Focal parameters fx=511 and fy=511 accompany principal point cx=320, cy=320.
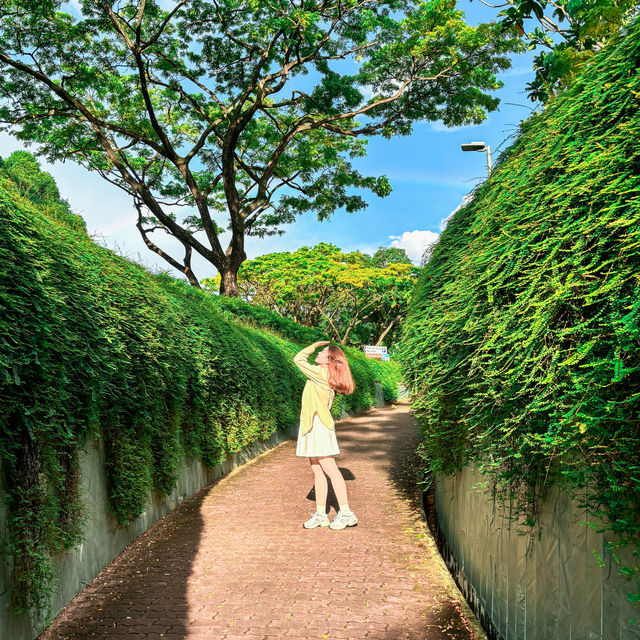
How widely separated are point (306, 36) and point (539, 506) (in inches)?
629

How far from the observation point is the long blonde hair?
21.4 feet

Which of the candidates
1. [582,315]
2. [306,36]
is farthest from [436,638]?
[306,36]

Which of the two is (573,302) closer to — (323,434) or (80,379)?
(80,379)

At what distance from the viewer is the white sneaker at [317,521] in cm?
643

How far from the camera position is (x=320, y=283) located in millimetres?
31641

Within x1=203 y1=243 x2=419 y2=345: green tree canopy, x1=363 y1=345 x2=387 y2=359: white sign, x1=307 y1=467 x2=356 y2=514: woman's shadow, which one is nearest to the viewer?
x1=307 y1=467 x2=356 y2=514: woman's shadow

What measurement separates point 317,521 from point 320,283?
2563cm

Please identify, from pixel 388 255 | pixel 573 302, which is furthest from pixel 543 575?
pixel 388 255

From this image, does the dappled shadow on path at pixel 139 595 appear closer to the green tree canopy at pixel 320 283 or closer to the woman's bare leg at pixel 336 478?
the woman's bare leg at pixel 336 478

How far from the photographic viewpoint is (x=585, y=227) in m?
2.10

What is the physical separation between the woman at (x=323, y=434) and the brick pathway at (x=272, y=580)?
0.21 metres

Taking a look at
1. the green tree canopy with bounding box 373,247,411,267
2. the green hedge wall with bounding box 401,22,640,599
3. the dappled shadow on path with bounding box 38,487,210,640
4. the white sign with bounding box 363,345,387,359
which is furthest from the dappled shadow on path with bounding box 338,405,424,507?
the green tree canopy with bounding box 373,247,411,267

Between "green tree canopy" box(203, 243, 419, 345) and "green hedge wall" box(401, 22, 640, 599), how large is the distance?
2653 cm

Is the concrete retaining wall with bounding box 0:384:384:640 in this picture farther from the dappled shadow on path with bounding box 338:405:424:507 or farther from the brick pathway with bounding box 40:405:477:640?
the dappled shadow on path with bounding box 338:405:424:507
